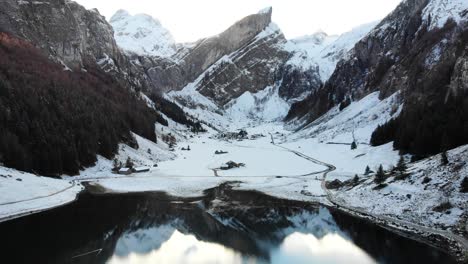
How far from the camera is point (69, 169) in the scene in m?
76.8

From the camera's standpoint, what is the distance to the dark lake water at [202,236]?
33.9 m

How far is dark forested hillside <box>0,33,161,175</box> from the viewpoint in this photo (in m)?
71.1

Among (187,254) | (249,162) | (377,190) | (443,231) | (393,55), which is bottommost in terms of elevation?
(187,254)

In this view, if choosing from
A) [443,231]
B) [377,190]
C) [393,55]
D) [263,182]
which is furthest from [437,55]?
[443,231]

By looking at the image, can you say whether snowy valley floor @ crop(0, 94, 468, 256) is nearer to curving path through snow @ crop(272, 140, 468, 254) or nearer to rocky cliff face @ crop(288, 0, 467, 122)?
curving path through snow @ crop(272, 140, 468, 254)

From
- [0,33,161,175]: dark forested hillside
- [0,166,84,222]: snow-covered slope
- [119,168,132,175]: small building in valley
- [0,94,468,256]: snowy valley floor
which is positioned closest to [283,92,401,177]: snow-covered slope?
[0,94,468,256]: snowy valley floor

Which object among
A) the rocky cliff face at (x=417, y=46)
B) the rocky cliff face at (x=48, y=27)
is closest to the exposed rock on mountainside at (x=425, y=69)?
the rocky cliff face at (x=417, y=46)

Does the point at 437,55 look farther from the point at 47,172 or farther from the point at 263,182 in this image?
the point at 47,172

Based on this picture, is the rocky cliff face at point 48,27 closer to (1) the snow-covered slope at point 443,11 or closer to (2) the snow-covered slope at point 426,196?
(1) the snow-covered slope at point 443,11

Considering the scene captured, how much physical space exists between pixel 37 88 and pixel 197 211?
6324cm

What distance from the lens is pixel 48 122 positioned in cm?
8144

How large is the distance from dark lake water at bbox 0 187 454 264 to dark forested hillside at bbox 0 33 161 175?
22.4 m

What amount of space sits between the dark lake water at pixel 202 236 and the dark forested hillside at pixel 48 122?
881 inches

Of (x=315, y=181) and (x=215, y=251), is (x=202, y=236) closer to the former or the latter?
(x=215, y=251)
